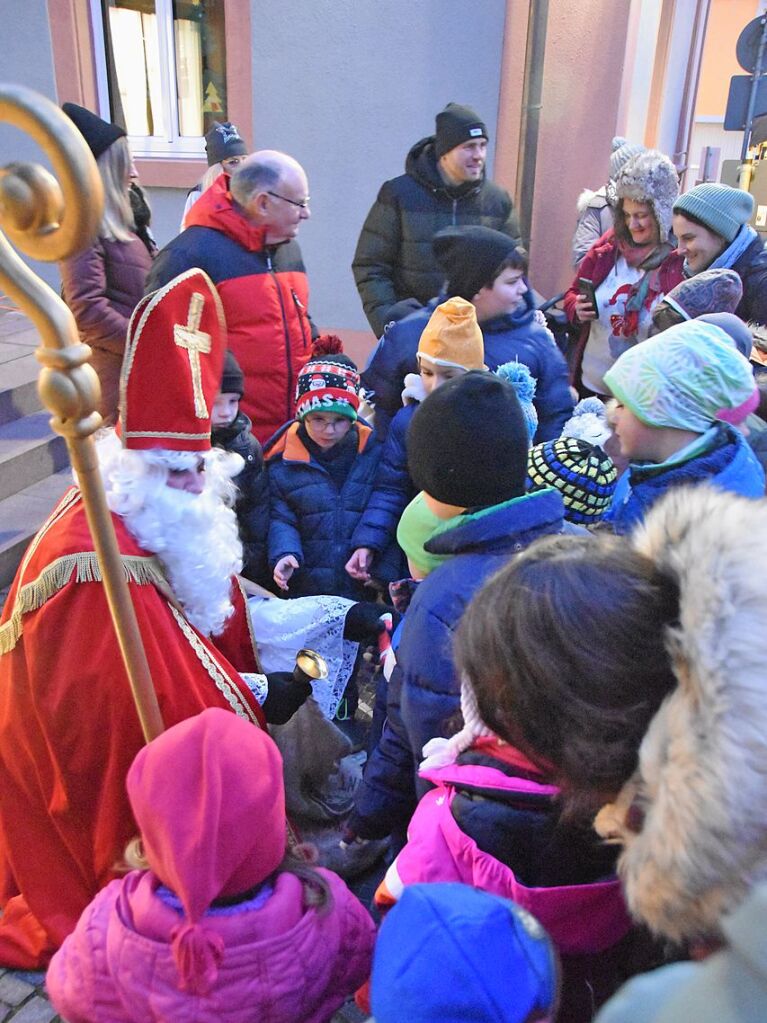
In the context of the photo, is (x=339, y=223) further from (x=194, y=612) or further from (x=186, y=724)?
(x=186, y=724)

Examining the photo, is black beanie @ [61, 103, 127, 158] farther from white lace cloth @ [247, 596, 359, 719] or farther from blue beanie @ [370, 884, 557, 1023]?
blue beanie @ [370, 884, 557, 1023]

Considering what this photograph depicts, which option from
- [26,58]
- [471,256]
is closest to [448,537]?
[471,256]

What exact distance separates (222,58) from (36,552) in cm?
623

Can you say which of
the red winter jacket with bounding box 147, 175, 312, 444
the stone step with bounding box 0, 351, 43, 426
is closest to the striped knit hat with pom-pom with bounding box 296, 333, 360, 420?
the red winter jacket with bounding box 147, 175, 312, 444

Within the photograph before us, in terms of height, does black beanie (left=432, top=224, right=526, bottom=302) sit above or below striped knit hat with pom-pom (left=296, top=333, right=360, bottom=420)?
above

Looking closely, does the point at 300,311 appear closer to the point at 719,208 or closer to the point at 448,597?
the point at 719,208

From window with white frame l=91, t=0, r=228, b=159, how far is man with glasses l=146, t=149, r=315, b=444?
3.97m

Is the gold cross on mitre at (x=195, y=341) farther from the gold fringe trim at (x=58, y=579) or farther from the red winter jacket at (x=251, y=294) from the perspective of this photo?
the red winter jacket at (x=251, y=294)

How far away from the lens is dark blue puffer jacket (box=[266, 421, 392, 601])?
327cm

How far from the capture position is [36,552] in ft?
6.86

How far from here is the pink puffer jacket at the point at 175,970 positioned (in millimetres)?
1421

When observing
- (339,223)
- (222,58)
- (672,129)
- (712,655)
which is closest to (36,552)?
(712,655)

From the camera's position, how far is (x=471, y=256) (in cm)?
318

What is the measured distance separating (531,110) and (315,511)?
4.38 meters
